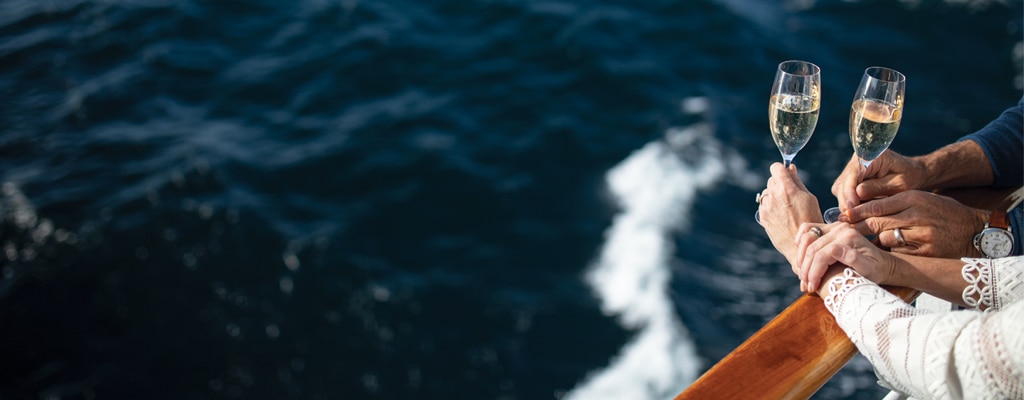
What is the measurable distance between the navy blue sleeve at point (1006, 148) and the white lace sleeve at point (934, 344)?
90cm

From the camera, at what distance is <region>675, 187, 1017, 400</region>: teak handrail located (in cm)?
141

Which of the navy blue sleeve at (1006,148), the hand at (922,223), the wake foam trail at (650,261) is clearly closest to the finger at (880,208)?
the hand at (922,223)

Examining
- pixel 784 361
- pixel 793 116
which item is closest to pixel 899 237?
pixel 793 116

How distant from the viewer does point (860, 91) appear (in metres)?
1.96

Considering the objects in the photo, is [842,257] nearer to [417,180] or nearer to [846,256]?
[846,256]

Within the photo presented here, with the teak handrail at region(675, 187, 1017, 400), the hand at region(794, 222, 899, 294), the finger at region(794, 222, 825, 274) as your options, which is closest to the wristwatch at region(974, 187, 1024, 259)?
the hand at region(794, 222, 899, 294)

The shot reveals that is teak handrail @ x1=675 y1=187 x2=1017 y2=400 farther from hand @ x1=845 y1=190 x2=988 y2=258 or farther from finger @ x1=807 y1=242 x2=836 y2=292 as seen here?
hand @ x1=845 y1=190 x2=988 y2=258

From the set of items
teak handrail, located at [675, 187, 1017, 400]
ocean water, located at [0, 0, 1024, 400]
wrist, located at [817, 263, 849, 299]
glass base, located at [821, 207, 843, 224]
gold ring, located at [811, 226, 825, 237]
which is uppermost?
gold ring, located at [811, 226, 825, 237]

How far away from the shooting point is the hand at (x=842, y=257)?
67.0 inches

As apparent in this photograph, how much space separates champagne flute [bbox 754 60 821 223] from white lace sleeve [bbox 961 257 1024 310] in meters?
0.51

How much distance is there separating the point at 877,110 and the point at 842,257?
466 millimetres

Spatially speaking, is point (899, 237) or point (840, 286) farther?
point (899, 237)

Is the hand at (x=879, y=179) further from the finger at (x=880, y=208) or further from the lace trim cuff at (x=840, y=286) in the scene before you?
the lace trim cuff at (x=840, y=286)

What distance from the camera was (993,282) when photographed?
1.67m
